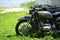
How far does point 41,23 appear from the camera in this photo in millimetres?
7750

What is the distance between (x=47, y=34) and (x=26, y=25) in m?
0.87

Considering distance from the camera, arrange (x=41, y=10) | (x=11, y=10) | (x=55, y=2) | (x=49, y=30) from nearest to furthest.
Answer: (x=49, y=30) < (x=41, y=10) < (x=55, y=2) < (x=11, y=10)

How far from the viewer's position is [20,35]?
8.08 metres

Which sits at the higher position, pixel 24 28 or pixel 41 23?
pixel 41 23

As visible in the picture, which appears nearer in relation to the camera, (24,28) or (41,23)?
(41,23)

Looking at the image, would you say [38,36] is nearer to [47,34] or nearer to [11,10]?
[47,34]

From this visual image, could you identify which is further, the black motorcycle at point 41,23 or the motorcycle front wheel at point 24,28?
the motorcycle front wheel at point 24,28

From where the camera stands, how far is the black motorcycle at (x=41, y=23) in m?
7.72

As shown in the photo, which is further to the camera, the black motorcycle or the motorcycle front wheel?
the motorcycle front wheel

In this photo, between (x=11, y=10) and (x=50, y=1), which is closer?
(x=50, y=1)

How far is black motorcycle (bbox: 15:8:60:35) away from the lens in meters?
7.72

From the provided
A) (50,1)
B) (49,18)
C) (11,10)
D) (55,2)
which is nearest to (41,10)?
(49,18)

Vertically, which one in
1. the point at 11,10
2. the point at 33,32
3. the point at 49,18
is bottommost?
the point at 11,10

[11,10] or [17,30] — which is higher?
[17,30]
